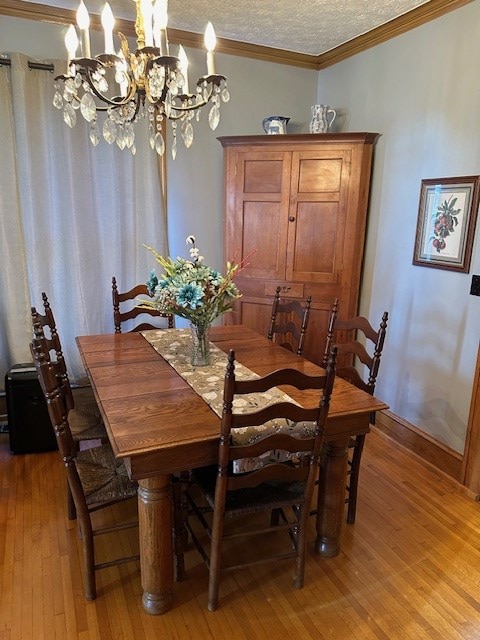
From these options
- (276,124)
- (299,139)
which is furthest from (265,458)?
(276,124)

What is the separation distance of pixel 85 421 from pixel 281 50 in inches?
123

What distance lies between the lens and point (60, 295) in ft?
10.5

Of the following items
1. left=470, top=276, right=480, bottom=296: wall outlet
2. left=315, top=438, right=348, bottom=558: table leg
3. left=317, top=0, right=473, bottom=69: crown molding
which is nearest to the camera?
left=315, top=438, right=348, bottom=558: table leg

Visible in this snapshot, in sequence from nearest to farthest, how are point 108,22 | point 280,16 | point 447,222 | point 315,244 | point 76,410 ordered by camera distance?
1. point 108,22
2. point 76,410
3. point 447,222
4. point 280,16
5. point 315,244

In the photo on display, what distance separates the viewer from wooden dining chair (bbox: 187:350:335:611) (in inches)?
59.9

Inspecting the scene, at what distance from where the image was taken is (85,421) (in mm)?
2340

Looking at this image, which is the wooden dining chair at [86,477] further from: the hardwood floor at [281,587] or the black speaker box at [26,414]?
the black speaker box at [26,414]

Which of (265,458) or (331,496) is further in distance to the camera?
(331,496)

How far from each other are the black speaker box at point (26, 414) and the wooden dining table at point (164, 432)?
2.23 ft

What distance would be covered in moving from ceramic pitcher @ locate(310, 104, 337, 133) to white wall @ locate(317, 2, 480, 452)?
0.61 ft

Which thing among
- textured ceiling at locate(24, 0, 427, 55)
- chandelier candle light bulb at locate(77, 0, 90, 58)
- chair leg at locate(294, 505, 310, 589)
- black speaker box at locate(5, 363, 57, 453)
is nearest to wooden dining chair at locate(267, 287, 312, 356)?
chair leg at locate(294, 505, 310, 589)

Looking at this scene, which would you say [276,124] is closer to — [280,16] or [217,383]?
[280,16]

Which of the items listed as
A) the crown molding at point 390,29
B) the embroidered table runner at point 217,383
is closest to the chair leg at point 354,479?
the embroidered table runner at point 217,383

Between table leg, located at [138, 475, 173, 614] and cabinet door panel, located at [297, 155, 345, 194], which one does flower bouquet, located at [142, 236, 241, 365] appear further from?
cabinet door panel, located at [297, 155, 345, 194]
